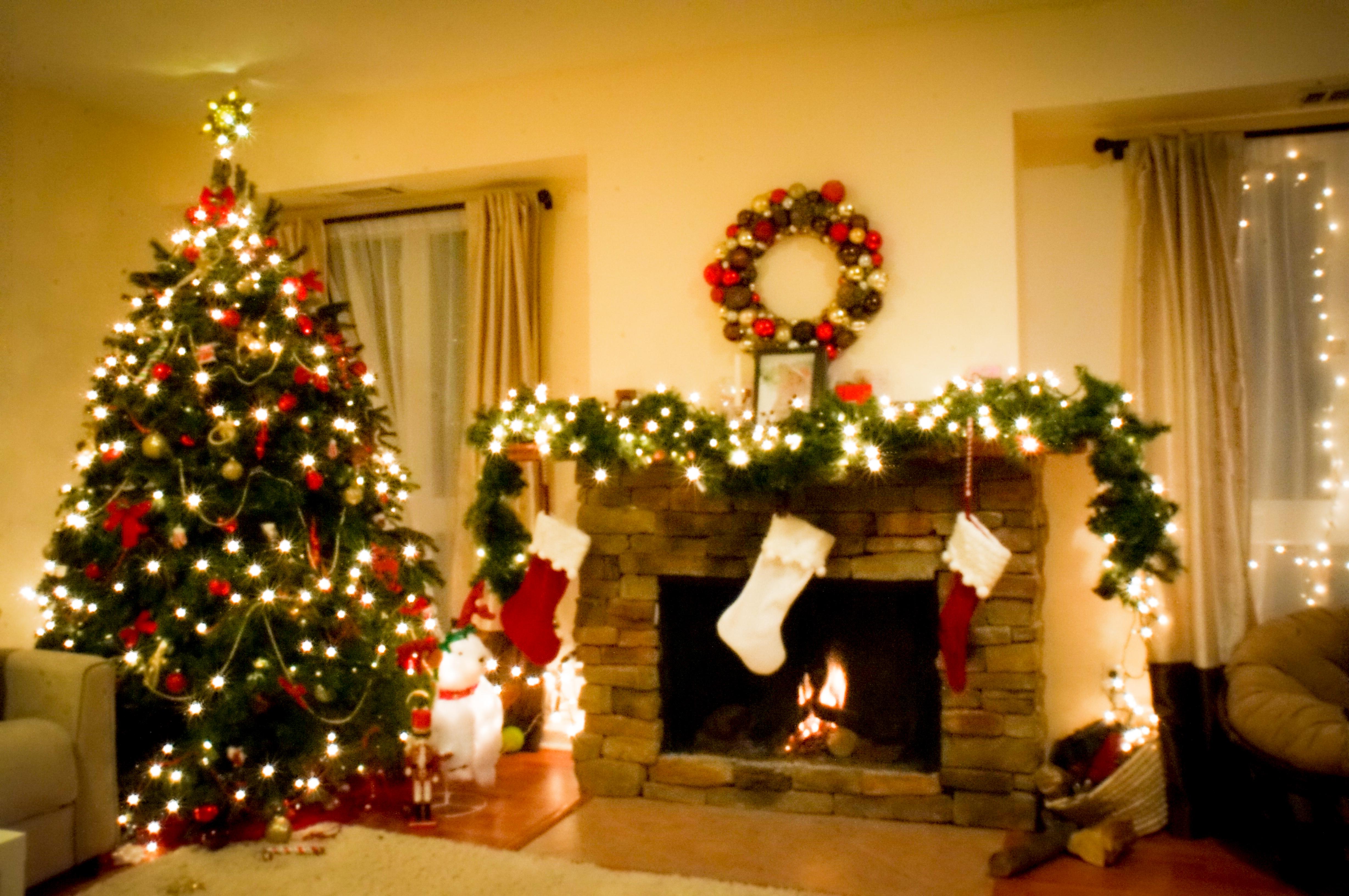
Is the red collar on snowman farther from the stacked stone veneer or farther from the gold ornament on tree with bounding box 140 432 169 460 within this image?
the gold ornament on tree with bounding box 140 432 169 460

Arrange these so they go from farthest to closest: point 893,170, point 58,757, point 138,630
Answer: point 893,170, point 138,630, point 58,757

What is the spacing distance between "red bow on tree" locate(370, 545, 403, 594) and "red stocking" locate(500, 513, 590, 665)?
1.31ft

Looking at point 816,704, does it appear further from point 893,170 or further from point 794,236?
point 893,170

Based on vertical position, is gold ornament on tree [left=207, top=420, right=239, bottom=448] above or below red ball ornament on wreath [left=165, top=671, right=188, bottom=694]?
above

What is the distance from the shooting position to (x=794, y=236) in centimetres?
349

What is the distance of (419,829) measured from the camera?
3.11 m

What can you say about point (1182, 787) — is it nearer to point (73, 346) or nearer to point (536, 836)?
point (536, 836)

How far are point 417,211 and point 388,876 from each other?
2836mm

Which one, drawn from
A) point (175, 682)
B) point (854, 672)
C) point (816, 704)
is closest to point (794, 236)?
point (854, 672)

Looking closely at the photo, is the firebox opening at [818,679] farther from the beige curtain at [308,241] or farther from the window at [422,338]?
the beige curtain at [308,241]

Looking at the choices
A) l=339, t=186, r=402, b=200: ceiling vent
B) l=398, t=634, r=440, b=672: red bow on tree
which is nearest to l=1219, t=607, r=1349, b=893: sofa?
l=398, t=634, r=440, b=672: red bow on tree

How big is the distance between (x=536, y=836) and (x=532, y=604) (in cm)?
75

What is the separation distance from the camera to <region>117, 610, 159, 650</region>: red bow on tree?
2.94 metres

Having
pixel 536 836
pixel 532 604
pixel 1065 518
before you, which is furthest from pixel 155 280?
pixel 1065 518
